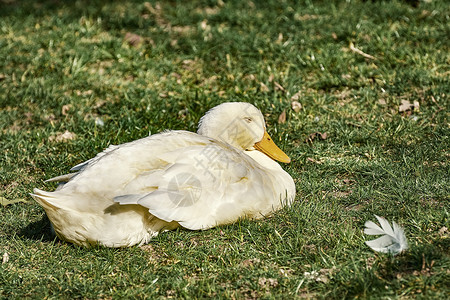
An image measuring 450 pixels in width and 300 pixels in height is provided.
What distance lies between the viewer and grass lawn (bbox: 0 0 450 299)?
11.9 ft

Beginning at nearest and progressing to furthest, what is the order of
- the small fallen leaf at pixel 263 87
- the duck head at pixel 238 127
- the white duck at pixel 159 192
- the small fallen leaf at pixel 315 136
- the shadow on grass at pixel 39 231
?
the white duck at pixel 159 192 < the shadow on grass at pixel 39 231 < the duck head at pixel 238 127 < the small fallen leaf at pixel 315 136 < the small fallen leaf at pixel 263 87

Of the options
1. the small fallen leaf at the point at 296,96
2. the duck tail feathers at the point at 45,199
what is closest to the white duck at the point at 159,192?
the duck tail feathers at the point at 45,199

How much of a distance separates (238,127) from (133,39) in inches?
129

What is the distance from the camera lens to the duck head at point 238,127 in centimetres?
490

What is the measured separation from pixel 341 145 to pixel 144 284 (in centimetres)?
265

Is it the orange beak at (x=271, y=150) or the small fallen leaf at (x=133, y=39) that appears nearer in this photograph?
the orange beak at (x=271, y=150)

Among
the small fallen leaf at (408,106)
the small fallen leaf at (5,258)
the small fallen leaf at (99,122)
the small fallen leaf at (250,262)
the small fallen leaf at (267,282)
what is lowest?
the small fallen leaf at (408,106)

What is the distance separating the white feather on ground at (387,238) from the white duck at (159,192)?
0.80 m

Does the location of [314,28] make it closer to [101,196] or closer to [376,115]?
[376,115]

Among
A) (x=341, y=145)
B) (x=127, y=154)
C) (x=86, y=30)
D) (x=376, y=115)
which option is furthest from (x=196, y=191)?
(x=86, y=30)

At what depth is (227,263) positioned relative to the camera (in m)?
3.79

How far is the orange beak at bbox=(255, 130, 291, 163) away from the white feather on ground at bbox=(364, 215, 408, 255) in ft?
4.39

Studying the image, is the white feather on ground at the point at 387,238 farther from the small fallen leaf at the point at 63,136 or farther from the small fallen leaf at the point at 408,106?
the small fallen leaf at the point at 63,136

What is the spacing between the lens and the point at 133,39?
25.2 feet
